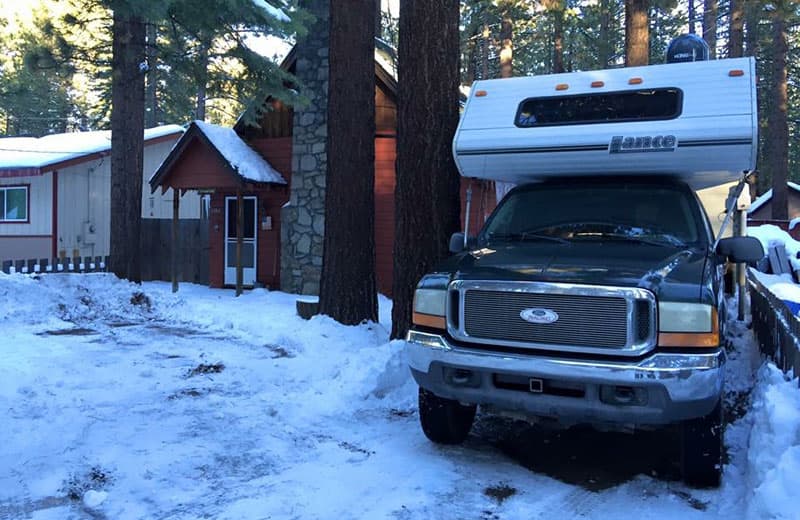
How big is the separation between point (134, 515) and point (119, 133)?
36.8ft

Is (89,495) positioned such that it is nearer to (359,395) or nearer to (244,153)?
(359,395)

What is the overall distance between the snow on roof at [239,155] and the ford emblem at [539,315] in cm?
1136

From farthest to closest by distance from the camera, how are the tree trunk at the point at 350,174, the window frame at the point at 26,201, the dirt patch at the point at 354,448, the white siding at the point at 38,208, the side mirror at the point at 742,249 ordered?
the window frame at the point at 26,201, the white siding at the point at 38,208, the tree trunk at the point at 350,174, the dirt patch at the point at 354,448, the side mirror at the point at 742,249

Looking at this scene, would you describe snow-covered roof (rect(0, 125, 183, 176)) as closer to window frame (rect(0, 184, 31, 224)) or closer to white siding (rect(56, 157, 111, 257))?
white siding (rect(56, 157, 111, 257))

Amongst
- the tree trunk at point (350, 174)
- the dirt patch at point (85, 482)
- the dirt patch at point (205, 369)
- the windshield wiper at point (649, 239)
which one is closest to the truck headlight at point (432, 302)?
the windshield wiper at point (649, 239)

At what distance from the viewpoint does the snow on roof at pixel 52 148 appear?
2052cm

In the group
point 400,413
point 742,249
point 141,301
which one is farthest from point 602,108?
point 141,301

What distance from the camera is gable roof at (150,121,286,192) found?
14.6m

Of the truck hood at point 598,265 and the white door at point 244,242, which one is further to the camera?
the white door at point 244,242

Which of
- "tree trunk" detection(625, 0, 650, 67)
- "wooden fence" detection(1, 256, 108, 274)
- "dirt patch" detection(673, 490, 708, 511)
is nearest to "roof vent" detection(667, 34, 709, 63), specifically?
"dirt patch" detection(673, 490, 708, 511)

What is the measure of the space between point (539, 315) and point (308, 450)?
1888 millimetres

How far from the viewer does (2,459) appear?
14.3 ft

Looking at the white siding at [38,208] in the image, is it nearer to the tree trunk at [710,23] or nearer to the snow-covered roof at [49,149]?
the snow-covered roof at [49,149]

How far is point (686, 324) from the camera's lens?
3787mm
